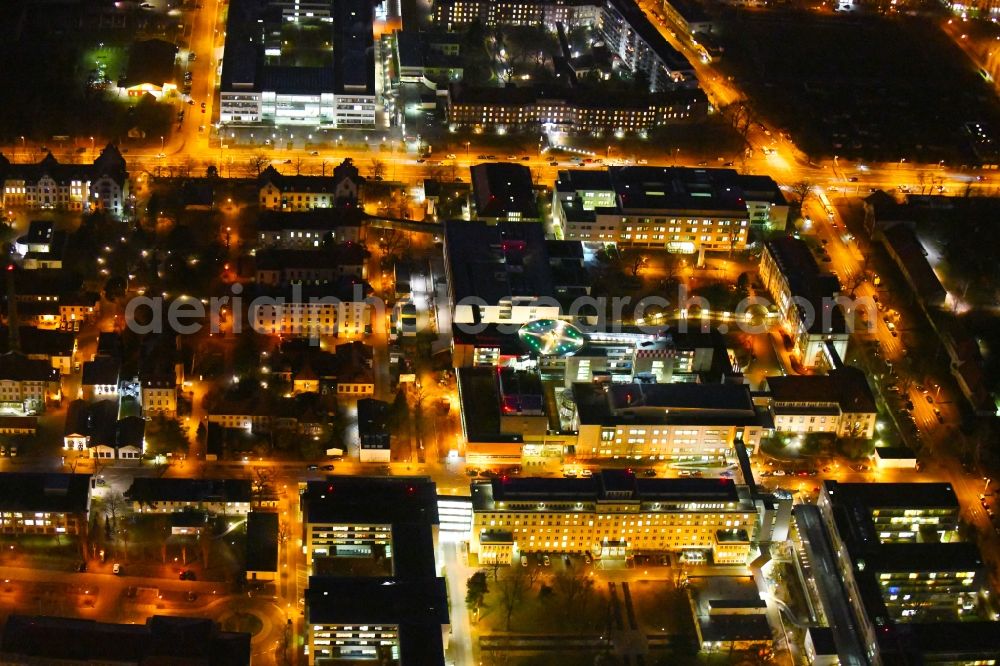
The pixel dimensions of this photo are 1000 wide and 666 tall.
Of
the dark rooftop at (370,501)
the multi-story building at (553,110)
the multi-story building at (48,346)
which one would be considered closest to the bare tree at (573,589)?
the dark rooftop at (370,501)

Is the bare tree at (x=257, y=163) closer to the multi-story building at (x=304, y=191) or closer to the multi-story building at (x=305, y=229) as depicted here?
the multi-story building at (x=304, y=191)

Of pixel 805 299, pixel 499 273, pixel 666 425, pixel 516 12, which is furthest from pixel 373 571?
pixel 516 12

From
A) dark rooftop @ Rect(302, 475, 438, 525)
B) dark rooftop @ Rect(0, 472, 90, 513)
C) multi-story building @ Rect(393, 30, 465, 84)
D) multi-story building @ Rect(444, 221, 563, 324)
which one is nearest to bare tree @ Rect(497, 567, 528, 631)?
dark rooftop @ Rect(302, 475, 438, 525)

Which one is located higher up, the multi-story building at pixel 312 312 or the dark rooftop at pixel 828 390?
the multi-story building at pixel 312 312

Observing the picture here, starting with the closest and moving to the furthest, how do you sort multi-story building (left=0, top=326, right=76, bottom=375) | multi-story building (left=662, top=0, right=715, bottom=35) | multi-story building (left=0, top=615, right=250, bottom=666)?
multi-story building (left=0, top=615, right=250, bottom=666)
multi-story building (left=0, top=326, right=76, bottom=375)
multi-story building (left=662, top=0, right=715, bottom=35)

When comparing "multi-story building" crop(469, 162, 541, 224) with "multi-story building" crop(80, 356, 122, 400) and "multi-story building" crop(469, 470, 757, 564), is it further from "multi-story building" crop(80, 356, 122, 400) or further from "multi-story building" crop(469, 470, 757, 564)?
"multi-story building" crop(469, 470, 757, 564)

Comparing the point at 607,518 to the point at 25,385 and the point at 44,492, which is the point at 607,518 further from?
the point at 25,385
